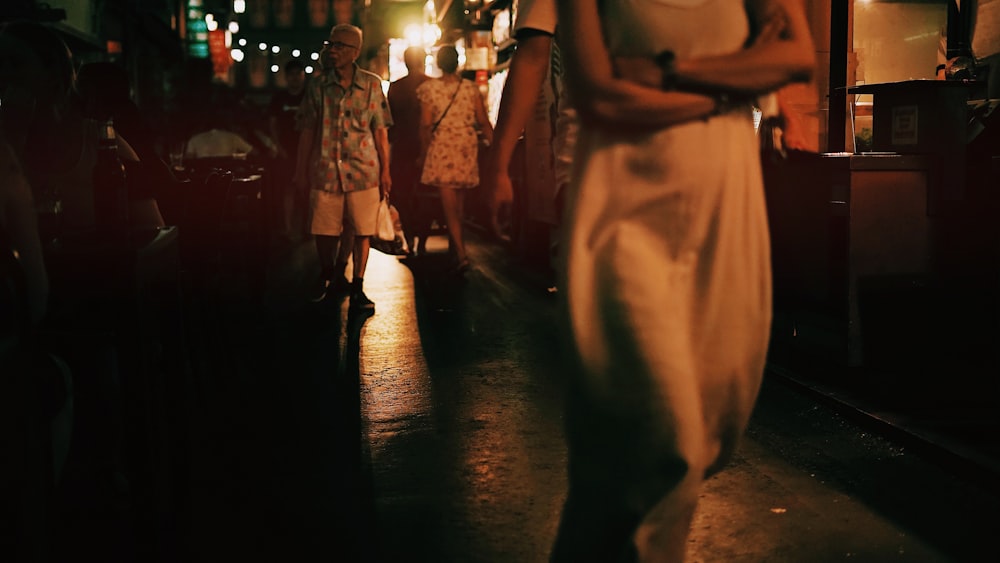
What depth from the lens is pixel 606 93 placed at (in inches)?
106

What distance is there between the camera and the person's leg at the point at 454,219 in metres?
12.9

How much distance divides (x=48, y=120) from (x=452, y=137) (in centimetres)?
849

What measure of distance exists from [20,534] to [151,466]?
122cm

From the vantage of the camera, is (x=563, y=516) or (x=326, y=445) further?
(x=326, y=445)

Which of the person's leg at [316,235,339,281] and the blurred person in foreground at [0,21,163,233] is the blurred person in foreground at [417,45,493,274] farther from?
the blurred person in foreground at [0,21,163,233]

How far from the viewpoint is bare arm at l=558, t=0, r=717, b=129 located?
269 cm

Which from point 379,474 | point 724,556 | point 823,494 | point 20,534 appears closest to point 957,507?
point 823,494

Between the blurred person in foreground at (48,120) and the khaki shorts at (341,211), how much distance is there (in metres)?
4.56

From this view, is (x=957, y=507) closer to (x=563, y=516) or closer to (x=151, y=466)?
(x=563, y=516)

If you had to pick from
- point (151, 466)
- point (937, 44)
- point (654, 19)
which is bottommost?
point (151, 466)

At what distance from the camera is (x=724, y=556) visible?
13.6ft

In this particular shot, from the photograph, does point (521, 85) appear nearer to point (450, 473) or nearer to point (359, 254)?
point (450, 473)

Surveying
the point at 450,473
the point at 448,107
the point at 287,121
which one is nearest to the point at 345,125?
the point at 448,107

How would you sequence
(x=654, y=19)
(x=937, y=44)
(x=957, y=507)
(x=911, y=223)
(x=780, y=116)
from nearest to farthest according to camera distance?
(x=654, y=19)
(x=780, y=116)
(x=957, y=507)
(x=911, y=223)
(x=937, y=44)
